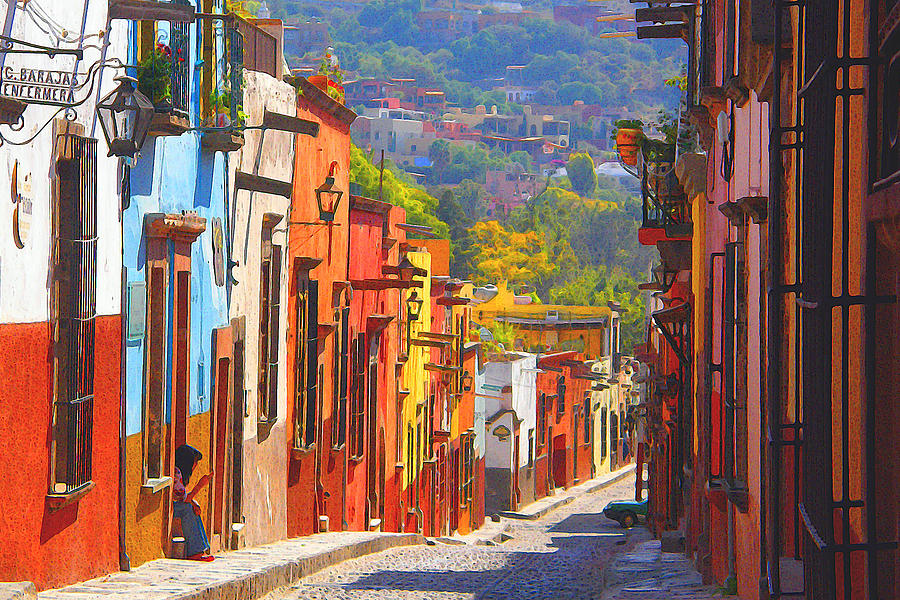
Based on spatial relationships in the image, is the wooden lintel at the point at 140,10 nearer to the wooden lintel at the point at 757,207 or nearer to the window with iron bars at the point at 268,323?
the wooden lintel at the point at 757,207

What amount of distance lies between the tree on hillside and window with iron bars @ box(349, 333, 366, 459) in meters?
175

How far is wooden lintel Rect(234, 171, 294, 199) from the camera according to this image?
15.7 m

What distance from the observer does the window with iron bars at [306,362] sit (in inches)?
747

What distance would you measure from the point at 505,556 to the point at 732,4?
11.5 metres

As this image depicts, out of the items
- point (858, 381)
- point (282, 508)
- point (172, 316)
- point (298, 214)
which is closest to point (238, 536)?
point (282, 508)

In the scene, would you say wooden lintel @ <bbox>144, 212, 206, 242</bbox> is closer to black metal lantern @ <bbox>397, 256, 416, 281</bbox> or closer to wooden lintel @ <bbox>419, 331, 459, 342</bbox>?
black metal lantern @ <bbox>397, 256, 416, 281</bbox>

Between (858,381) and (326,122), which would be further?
(326,122)

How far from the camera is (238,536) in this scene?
15953mm

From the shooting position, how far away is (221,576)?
1129 centimetres

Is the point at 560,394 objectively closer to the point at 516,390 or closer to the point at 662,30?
the point at 516,390

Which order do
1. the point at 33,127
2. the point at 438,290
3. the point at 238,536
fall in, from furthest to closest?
1. the point at 438,290
2. the point at 238,536
3. the point at 33,127

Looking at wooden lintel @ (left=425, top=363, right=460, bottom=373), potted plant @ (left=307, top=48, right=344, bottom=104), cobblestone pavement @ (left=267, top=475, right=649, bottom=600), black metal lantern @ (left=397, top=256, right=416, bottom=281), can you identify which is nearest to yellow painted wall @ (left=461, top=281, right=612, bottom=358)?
wooden lintel @ (left=425, top=363, right=460, bottom=373)

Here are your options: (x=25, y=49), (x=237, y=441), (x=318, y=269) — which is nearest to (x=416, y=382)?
(x=318, y=269)

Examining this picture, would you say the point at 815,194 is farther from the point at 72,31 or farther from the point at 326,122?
the point at 326,122
